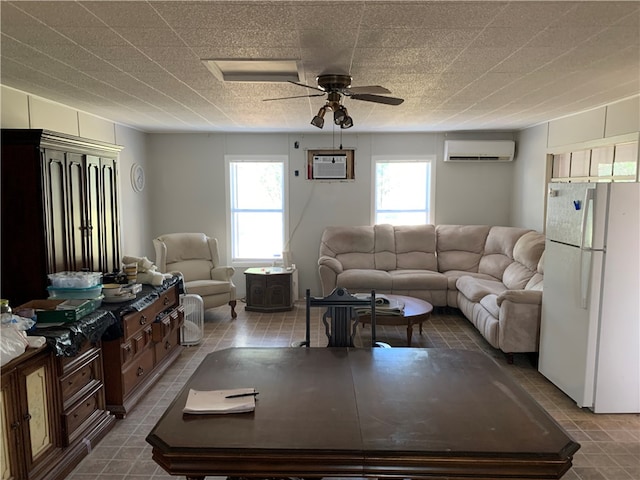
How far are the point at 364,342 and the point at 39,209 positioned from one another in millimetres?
3174

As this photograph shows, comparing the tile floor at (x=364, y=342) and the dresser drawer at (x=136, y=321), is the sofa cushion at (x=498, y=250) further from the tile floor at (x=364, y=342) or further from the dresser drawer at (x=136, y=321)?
the dresser drawer at (x=136, y=321)

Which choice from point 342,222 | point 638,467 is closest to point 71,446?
point 638,467

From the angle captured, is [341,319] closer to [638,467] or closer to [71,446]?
[71,446]

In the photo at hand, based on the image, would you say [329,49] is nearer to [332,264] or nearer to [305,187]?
[332,264]

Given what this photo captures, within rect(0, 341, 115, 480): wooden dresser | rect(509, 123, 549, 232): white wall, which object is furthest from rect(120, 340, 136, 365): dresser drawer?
rect(509, 123, 549, 232): white wall

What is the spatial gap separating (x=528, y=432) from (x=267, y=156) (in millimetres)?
5282

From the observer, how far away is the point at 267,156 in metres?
6.27

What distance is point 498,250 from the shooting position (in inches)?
223

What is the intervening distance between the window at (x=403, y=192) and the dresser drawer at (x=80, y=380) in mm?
4412

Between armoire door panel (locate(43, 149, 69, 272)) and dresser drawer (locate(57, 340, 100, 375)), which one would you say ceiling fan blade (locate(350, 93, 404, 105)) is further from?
dresser drawer (locate(57, 340, 100, 375))

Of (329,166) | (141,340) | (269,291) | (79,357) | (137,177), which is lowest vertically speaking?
(269,291)

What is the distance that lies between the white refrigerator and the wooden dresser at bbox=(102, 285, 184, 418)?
324 centimetres

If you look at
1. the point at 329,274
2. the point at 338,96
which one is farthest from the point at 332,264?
the point at 338,96

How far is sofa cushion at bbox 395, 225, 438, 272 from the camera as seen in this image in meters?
5.94
